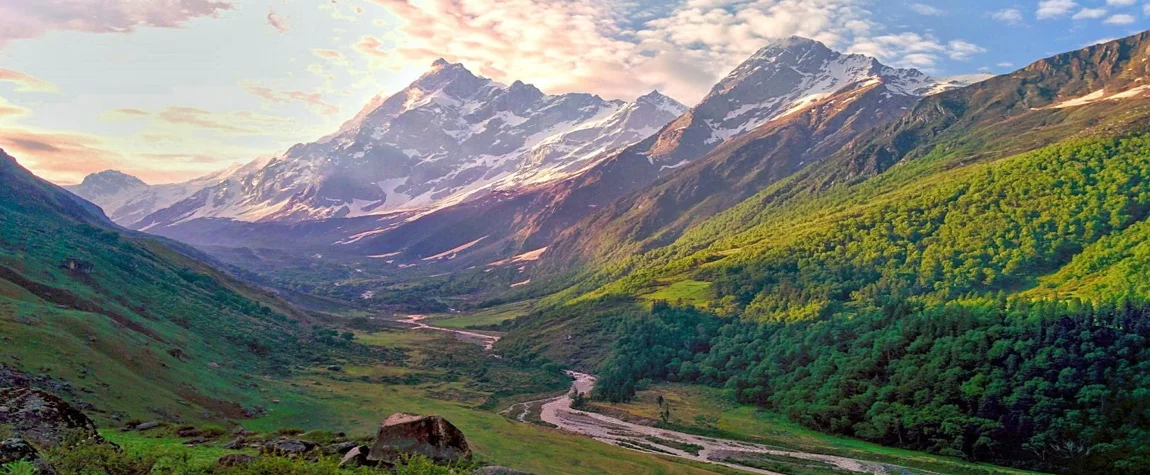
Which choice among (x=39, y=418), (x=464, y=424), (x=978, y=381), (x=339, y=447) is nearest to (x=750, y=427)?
(x=978, y=381)

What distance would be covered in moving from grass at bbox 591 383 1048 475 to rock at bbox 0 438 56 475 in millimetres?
84810

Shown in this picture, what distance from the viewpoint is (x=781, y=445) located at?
92.6 meters

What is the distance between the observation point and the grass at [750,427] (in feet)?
272

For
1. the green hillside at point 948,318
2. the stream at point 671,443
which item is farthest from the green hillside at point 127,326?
the green hillside at point 948,318

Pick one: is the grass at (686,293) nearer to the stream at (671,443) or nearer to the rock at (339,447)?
the stream at (671,443)

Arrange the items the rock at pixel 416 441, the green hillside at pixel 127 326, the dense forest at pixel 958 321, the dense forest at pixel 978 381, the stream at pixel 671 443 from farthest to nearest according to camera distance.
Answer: the dense forest at pixel 958 321 < the dense forest at pixel 978 381 < the stream at pixel 671 443 < the green hillside at pixel 127 326 < the rock at pixel 416 441

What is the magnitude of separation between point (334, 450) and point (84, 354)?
3266 centimetres

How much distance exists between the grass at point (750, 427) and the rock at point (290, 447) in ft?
232

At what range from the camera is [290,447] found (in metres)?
36.6

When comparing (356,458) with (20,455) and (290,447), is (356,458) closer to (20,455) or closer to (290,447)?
(290,447)

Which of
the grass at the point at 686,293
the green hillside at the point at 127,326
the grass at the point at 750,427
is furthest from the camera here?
the grass at the point at 686,293

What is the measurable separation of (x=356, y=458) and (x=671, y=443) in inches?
2438

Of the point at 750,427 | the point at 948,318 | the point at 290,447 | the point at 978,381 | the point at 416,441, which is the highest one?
the point at 948,318

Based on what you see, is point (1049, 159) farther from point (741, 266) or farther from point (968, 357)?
point (968, 357)
